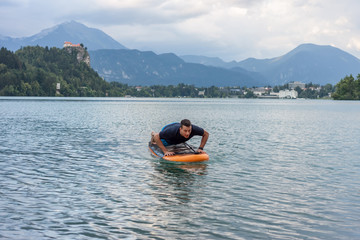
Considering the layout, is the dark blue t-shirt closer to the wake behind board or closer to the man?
the man

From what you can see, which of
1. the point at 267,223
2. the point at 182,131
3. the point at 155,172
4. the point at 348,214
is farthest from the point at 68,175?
the point at 348,214

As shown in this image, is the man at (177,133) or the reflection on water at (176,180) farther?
the man at (177,133)

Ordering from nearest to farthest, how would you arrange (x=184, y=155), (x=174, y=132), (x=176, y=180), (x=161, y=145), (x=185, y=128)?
(x=176, y=180), (x=185, y=128), (x=174, y=132), (x=161, y=145), (x=184, y=155)

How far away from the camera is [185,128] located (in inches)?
801

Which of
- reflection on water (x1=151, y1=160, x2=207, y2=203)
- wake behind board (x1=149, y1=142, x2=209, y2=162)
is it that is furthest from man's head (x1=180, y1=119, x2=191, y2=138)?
wake behind board (x1=149, y1=142, x2=209, y2=162)

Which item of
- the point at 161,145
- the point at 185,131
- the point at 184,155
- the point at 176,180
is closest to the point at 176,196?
the point at 176,180

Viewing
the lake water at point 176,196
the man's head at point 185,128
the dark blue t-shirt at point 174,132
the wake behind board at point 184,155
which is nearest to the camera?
the lake water at point 176,196

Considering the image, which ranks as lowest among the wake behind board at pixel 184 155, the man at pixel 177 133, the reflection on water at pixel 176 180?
the reflection on water at pixel 176 180

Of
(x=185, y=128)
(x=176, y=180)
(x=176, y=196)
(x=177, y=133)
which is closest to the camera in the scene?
(x=176, y=196)

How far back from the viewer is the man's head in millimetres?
20203

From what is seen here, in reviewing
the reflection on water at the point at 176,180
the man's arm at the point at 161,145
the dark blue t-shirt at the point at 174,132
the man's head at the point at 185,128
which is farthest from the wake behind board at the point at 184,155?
the man's head at the point at 185,128

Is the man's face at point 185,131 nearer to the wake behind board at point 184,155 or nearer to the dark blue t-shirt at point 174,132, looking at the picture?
the dark blue t-shirt at point 174,132

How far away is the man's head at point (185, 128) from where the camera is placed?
20203 mm

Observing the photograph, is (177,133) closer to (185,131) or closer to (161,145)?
(185,131)
